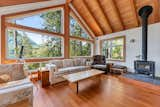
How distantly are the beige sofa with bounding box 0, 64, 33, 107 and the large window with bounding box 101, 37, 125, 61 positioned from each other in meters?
5.28

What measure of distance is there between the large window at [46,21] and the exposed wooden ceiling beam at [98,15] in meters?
1.64

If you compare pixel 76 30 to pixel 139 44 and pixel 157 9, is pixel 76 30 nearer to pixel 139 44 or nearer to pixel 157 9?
pixel 139 44

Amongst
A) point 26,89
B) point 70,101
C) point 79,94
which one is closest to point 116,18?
point 79,94

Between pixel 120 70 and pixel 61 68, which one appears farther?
pixel 120 70

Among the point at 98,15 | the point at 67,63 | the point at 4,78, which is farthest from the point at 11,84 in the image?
the point at 98,15

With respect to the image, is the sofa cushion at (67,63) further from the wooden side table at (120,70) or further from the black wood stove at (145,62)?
the black wood stove at (145,62)

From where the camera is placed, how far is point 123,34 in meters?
6.13

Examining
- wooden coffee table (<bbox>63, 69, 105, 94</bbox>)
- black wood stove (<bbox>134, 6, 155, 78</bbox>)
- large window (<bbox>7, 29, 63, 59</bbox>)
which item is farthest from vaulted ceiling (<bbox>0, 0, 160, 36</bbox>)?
wooden coffee table (<bbox>63, 69, 105, 94</bbox>)

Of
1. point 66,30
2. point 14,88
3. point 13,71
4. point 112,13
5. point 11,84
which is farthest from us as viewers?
point 66,30

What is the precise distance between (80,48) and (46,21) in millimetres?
2803

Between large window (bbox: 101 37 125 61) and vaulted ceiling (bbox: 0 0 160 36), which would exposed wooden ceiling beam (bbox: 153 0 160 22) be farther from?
large window (bbox: 101 37 125 61)

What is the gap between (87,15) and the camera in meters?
6.48

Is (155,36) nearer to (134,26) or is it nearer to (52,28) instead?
(134,26)

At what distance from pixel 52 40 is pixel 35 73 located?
184cm
